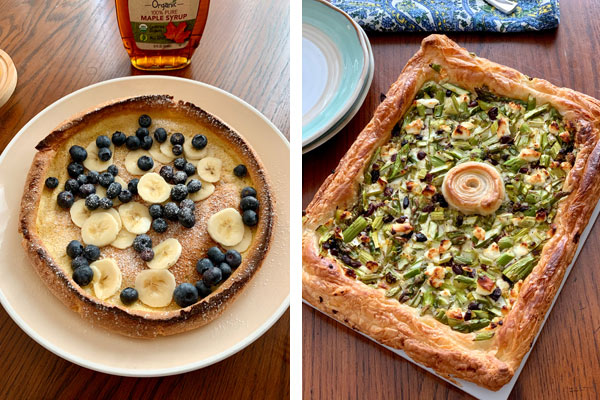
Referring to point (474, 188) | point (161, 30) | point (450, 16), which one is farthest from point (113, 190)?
point (450, 16)

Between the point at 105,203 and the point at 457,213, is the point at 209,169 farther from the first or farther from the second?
the point at 457,213

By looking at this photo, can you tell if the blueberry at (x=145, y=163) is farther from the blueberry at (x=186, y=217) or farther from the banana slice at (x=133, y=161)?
the blueberry at (x=186, y=217)

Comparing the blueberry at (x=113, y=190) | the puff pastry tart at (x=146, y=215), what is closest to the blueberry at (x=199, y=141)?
the puff pastry tart at (x=146, y=215)

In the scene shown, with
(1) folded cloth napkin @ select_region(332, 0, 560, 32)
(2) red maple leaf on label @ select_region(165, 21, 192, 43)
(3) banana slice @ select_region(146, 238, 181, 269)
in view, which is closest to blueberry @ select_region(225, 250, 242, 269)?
(3) banana slice @ select_region(146, 238, 181, 269)

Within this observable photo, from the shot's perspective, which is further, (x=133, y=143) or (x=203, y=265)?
(x=133, y=143)

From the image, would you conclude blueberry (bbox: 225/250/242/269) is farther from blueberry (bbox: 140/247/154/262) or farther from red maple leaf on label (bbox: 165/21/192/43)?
red maple leaf on label (bbox: 165/21/192/43)

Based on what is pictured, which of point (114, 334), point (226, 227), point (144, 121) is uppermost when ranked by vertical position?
point (144, 121)
